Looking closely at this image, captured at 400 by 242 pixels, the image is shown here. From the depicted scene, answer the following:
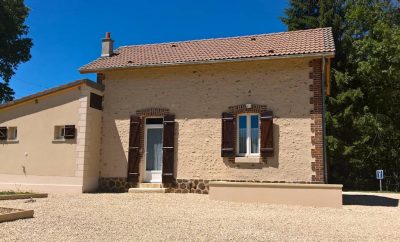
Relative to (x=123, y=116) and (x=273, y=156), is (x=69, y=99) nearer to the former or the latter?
(x=123, y=116)

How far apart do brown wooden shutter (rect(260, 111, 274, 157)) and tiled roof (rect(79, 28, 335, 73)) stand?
1937 mm

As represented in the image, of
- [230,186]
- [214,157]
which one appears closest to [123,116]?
[214,157]

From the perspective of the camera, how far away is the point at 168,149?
12.3 meters

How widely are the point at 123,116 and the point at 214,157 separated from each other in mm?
3384

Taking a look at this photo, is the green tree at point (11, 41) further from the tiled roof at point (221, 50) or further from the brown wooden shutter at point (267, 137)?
the brown wooden shutter at point (267, 137)

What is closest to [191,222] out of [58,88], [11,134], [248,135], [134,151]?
[248,135]

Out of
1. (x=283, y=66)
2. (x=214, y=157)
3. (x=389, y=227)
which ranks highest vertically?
(x=283, y=66)

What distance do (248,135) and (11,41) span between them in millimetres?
20067

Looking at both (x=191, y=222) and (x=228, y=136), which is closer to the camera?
(x=191, y=222)

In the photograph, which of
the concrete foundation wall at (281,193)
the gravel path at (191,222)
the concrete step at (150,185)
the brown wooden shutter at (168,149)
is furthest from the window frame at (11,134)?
the concrete foundation wall at (281,193)

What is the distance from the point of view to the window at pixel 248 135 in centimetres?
1165

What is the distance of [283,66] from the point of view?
11695mm

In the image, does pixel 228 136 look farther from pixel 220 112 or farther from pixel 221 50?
pixel 221 50

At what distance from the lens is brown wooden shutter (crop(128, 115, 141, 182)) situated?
12547 millimetres
